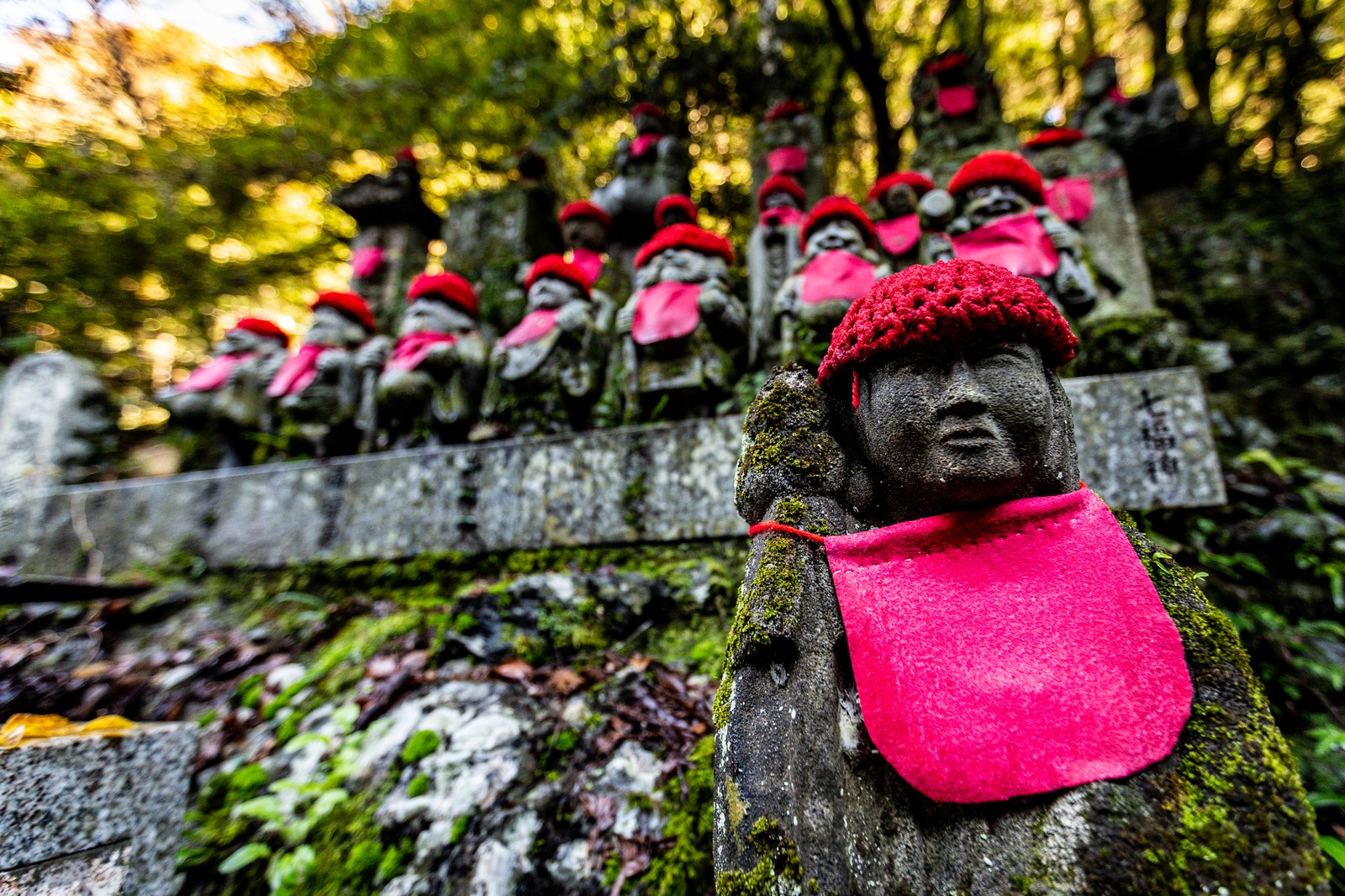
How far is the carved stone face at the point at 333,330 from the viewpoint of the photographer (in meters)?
4.21

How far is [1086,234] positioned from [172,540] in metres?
7.08

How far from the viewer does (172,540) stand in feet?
12.7

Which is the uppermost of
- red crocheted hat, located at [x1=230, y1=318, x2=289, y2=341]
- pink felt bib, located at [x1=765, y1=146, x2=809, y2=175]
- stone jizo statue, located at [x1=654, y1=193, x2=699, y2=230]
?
pink felt bib, located at [x1=765, y1=146, x2=809, y2=175]

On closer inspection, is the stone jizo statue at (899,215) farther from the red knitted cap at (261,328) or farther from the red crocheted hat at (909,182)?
the red knitted cap at (261,328)

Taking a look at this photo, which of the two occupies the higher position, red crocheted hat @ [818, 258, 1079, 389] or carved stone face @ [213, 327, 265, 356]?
carved stone face @ [213, 327, 265, 356]

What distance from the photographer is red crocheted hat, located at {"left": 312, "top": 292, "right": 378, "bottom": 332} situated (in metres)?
4.32

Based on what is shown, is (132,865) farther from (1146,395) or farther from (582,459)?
(1146,395)

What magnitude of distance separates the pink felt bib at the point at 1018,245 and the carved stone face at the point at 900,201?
1047mm

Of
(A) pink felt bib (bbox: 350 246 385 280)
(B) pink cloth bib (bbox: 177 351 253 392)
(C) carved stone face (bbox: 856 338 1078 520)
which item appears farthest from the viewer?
(A) pink felt bib (bbox: 350 246 385 280)

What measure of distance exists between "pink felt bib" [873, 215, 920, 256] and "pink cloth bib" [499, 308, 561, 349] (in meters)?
2.35

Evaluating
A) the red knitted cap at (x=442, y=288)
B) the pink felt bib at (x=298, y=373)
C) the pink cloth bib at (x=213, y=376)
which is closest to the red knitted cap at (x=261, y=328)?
the pink cloth bib at (x=213, y=376)

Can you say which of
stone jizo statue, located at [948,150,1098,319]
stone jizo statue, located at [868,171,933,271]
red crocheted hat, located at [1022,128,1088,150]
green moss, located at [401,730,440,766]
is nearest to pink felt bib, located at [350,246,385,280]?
stone jizo statue, located at [868,171,933,271]

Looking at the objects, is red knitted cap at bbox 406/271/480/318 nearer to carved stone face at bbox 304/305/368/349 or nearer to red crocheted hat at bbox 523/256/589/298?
red crocheted hat at bbox 523/256/589/298

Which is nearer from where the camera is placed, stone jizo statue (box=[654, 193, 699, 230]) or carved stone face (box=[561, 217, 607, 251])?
stone jizo statue (box=[654, 193, 699, 230])
